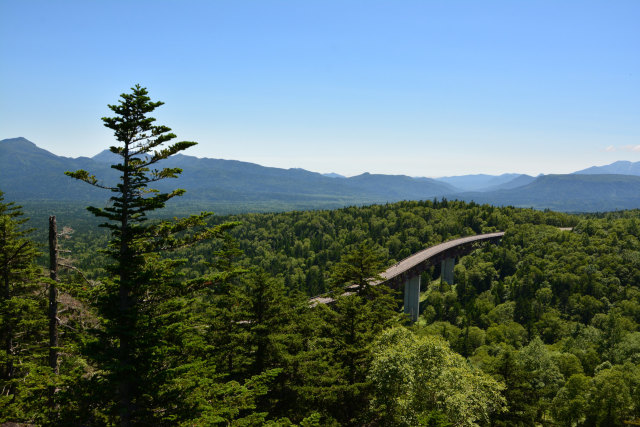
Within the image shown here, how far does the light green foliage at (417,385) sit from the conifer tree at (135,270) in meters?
14.5

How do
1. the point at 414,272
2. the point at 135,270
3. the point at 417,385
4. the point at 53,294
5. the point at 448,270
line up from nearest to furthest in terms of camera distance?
the point at 135,270 → the point at 53,294 → the point at 417,385 → the point at 414,272 → the point at 448,270

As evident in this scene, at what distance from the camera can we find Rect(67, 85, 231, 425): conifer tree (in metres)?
12.7

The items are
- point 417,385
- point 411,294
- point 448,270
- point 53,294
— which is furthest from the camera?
point 448,270

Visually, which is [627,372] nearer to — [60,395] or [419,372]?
[419,372]

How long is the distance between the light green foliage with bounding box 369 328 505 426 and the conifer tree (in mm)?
14453

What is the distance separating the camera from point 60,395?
1245 centimetres

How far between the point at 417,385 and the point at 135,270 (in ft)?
59.8

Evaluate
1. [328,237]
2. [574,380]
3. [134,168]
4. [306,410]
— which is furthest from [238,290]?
[328,237]

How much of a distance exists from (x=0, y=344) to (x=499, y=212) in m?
182

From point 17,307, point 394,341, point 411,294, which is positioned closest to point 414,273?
point 411,294

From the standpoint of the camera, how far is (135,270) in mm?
13258

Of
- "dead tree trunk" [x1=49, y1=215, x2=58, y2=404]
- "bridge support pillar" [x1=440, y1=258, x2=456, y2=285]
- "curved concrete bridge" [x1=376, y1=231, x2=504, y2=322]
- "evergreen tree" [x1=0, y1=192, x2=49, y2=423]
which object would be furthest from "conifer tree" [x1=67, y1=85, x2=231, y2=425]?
"bridge support pillar" [x1=440, y1=258, x2=456, y2=285]

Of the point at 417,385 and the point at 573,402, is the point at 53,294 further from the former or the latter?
the point at 573,402

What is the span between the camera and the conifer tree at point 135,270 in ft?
41.7
